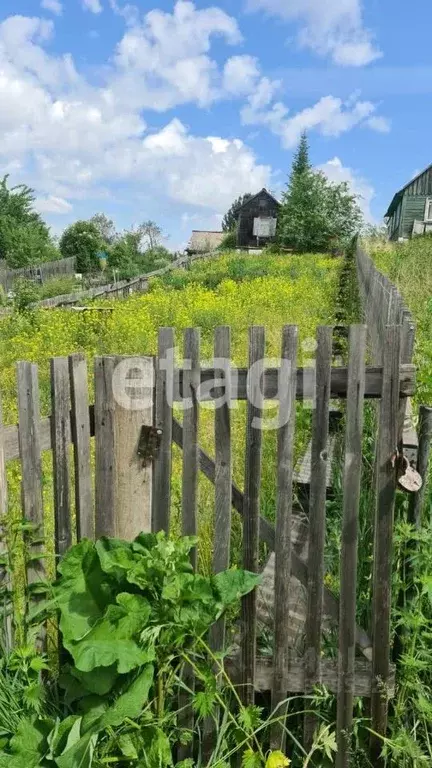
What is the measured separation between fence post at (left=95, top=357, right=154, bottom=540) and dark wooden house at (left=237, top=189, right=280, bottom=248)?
54.9 meters

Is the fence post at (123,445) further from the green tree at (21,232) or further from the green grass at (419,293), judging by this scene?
the green tree at (21,232)

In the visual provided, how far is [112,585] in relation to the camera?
2.07 metres

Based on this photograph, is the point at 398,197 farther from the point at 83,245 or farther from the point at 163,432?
the point at 163,432

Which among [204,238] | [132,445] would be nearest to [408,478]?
[132,445]

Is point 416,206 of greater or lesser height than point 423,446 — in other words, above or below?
above

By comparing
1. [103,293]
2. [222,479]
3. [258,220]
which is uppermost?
[258,220]

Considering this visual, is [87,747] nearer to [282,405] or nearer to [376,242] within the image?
[282,405]

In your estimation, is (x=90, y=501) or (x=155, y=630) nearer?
(x=155, y=630)

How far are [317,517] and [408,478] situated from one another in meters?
0.38

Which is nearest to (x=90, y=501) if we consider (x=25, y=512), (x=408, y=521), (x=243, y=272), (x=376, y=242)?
(x=25, y=512)

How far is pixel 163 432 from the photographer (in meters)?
2.29

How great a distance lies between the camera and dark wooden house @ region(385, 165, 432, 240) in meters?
37.9

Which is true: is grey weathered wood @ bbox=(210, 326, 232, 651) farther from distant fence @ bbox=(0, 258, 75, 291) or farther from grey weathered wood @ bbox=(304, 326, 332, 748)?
distant fence @ bbox=(0, 258, 75, 291)

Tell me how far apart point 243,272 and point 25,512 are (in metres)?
23.3
